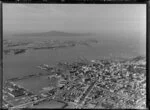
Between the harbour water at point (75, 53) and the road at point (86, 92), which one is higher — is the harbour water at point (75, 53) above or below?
above

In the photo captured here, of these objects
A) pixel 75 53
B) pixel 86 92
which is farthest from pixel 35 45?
pixel 86 92

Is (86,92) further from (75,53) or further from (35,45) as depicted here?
(35,45)

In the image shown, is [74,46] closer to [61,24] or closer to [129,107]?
[61,24]

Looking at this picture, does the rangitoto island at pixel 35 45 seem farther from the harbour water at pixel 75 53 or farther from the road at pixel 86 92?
the road at pixel 86 92

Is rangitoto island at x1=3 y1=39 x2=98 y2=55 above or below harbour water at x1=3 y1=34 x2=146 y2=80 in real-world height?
above

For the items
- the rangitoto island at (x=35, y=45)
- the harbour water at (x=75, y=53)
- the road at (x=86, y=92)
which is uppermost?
the rangitoto island at (x=35, y=45)

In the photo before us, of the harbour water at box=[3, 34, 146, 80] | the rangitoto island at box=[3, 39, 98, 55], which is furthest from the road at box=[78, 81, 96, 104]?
the rangitoto island at box=[3, 39, 98, 55]

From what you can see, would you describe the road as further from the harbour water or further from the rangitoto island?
the rangitoto island

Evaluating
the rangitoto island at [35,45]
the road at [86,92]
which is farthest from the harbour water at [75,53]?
the road at [86,92]

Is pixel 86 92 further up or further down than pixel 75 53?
further down

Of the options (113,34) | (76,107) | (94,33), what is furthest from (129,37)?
(76,107)

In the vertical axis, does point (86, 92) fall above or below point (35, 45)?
below
